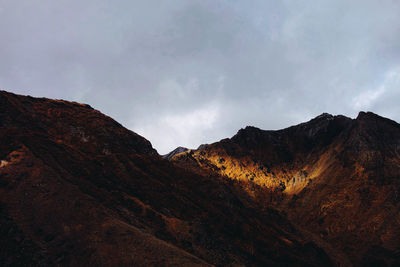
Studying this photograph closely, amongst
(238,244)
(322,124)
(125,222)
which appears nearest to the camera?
(125,222)

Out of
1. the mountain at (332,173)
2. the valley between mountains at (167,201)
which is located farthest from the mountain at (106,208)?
the mountain at (332,173)

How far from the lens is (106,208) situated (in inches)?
1454

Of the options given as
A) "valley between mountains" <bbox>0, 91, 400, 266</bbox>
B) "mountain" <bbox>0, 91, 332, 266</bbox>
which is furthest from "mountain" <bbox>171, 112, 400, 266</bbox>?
"mountain" <bbox>0, 91, 332, 266</bbox>

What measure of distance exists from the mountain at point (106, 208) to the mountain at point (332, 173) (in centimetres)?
793

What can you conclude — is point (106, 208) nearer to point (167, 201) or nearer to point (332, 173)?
point (167, 201)

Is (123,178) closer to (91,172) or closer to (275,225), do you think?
(91,172)

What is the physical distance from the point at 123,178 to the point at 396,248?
175 feet


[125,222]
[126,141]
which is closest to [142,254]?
[125,222]

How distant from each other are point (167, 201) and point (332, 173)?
199 feet

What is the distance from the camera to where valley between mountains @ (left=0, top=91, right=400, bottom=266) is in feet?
102

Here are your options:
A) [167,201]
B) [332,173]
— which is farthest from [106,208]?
[332,173]

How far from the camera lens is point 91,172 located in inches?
1801

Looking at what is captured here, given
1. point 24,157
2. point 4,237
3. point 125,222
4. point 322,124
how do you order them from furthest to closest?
point 322,124 < point 24,157 < point 125,222 < point 4,237

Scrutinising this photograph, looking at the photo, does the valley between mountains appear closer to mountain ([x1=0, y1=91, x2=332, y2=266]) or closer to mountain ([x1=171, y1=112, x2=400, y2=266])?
mountain ([x1=0, y1=91, x2=332, y2=266])
